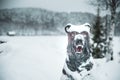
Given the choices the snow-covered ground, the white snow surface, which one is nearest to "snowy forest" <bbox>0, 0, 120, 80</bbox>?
the snow-covered ground

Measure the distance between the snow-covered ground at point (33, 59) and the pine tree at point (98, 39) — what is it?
0.11 metres

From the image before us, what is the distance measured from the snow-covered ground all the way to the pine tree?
4.5 inches

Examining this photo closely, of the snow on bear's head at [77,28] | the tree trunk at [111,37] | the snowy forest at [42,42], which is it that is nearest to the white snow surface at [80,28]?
the snow on bear's head at [77,28]

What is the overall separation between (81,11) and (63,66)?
0.71 m

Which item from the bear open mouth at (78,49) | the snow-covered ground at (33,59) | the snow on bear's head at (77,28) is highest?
the snow on bear's head at (77,28)

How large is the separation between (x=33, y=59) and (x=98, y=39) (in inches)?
33.2

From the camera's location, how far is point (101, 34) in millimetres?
2973

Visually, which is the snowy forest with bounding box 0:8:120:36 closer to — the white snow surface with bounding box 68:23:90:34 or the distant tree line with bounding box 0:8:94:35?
the distant tree line with bounding box 0:8:94:35

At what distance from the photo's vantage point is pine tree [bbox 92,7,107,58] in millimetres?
Result: 2910

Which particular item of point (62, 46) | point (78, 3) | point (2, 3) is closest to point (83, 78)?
point (62, 46)

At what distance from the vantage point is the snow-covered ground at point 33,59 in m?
2.89

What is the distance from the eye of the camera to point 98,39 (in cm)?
298

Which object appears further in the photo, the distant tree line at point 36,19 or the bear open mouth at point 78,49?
the distant tree line at point 36,19

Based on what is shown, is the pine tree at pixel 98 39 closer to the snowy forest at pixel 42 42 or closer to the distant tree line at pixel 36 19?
the snowy forest at pixel 42 42
